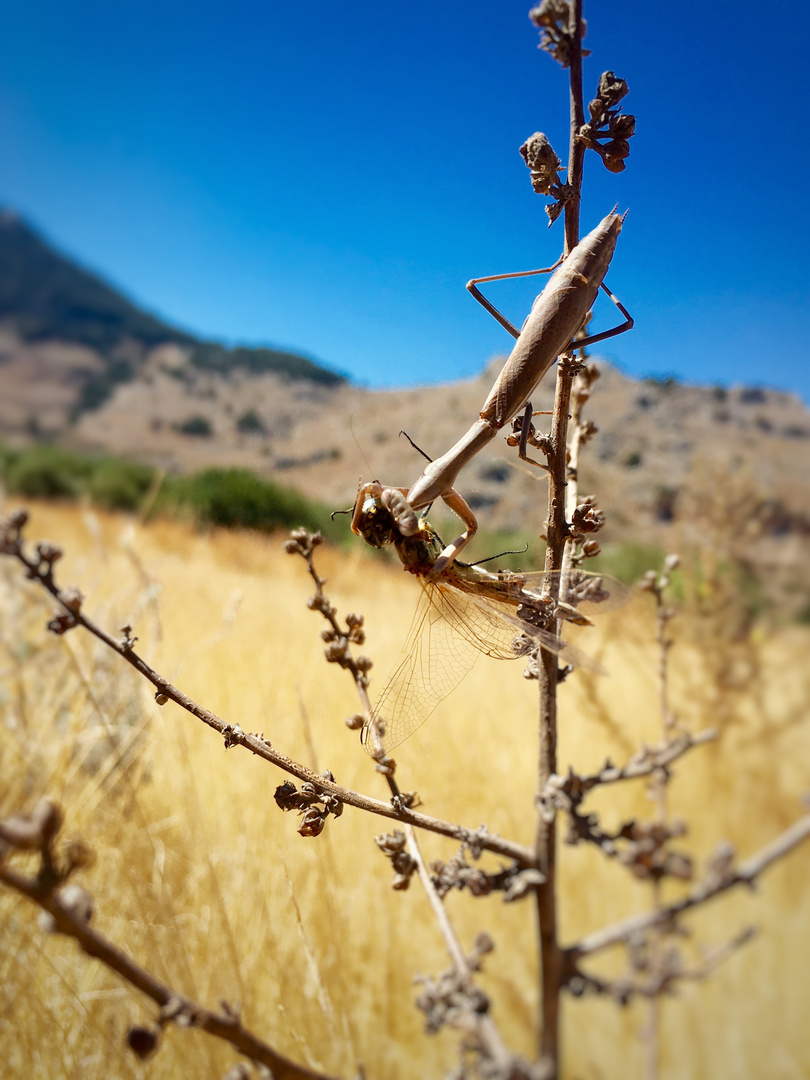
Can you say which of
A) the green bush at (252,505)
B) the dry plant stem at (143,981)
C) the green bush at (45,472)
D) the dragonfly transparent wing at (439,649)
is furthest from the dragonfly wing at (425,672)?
the green bush at (45,472)

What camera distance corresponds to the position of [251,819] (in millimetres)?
555

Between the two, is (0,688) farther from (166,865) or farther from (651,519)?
(651,519)

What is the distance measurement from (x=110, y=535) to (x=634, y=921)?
1960 mm

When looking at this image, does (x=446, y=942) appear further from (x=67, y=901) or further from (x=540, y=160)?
(x=540, y=160)

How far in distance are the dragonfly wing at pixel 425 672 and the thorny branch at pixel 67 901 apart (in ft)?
0.63

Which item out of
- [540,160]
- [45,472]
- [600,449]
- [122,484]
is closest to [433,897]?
[540,160]

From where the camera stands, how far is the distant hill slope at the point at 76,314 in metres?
7.59

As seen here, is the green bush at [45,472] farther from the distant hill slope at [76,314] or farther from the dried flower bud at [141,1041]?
the dried flower bud at [141,1041]

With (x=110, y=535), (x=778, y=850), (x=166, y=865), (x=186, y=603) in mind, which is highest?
(x=110, y=535)

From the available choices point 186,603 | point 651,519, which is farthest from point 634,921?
point 651,519

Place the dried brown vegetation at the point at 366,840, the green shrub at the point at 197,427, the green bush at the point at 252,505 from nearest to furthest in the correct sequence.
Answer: the dried brown vegetation at the point at 366,840
the green bush at the point at 252,505
the green shrub at the point at 197,427

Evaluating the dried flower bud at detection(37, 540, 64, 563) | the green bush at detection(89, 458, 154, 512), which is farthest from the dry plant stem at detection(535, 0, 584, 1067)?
the green bush at detection(89, 458, 154, 512)

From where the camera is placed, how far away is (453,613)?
0.40 m

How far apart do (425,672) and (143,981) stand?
24 cm
